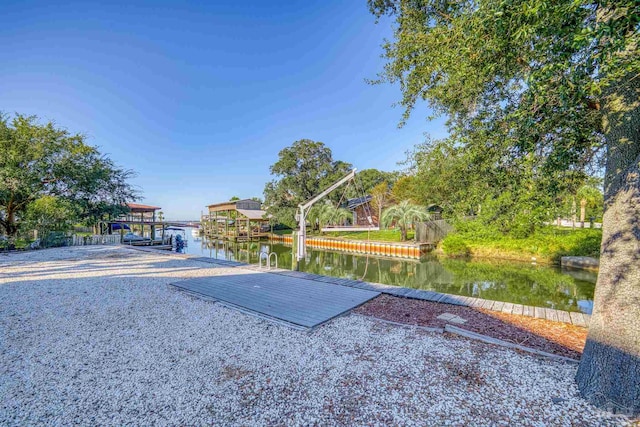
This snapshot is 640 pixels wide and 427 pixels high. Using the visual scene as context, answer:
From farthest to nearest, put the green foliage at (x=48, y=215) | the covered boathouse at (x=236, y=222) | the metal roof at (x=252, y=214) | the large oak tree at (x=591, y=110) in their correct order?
the metal roof at (x=252, y=214) < the covered boathouse at (x=236, y=222) < the green foliage at (x=48, y=215) < the large oak tree at (x=591, y=110)

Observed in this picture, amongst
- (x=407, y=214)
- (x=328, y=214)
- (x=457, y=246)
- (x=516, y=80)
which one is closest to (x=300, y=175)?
(x=328, y=214)

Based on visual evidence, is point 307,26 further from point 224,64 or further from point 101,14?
point 101,14

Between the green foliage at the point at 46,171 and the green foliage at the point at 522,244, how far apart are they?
18164mm

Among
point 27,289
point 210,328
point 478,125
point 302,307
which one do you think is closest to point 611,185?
point 478,125

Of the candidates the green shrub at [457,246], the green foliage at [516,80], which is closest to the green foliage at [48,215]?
the green foliage at [516,80]

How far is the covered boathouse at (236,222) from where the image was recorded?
26.5 meters

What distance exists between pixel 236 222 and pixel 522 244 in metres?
22.5

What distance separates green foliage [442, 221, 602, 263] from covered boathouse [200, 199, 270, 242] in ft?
58.1

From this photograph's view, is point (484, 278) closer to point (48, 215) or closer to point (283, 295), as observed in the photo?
point (283, 295)

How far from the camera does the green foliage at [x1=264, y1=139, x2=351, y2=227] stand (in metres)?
27.3

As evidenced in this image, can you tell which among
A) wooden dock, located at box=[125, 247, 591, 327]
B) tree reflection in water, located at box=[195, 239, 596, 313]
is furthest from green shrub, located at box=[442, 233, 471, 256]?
wooden dock, located at box=[125, 247, 591, 327]

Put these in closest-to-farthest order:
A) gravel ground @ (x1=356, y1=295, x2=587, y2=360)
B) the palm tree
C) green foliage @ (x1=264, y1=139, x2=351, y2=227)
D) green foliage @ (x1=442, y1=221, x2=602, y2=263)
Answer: gravel ground @ (x1=356, y1=295, x2=587, y2=360), green foliage @ (x1=442, y1=221, x2=602, y2=263), the palm tree, green foliage @ (x1=264, y1=139, x2=351, y2=227)

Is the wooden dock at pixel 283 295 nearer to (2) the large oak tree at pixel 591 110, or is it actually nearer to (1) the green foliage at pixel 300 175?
(2) the large oak tree at pixel 591 110

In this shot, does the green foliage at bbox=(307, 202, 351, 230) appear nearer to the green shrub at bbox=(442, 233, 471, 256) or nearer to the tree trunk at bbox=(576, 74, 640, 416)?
the green shrub at bbox=(442, 233, 471, 256)
